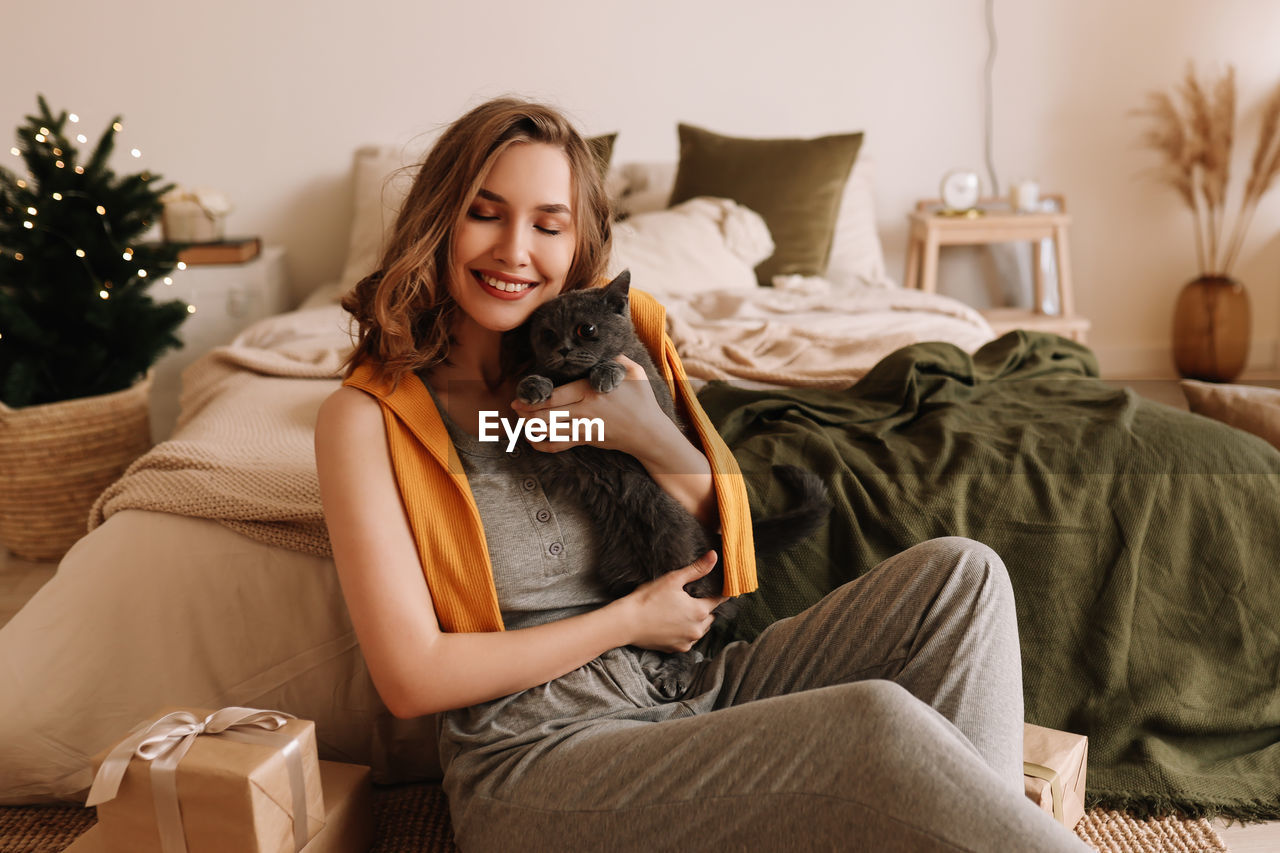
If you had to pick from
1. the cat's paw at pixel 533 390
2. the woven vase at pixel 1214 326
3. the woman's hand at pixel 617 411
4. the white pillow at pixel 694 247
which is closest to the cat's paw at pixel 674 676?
the woman's hand at pixel 617 411

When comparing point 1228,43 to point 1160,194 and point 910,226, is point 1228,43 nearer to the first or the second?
point 1160,194

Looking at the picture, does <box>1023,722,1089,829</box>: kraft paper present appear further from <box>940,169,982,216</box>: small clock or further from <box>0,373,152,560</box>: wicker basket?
<box>940,169,982,216</box>: small clock

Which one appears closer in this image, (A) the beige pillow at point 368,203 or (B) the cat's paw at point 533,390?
(B) the cat's paw at point 533,390

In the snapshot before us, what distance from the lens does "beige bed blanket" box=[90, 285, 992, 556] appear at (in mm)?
1316

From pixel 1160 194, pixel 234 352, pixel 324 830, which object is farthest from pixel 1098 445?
pixel 1160 194

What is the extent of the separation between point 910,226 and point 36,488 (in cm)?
305

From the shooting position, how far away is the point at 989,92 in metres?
3.53

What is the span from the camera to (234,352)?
1.98m

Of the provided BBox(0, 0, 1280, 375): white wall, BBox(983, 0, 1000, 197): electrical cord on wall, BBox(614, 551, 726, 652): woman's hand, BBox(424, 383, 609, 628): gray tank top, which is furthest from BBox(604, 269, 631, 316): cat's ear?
BBox(983, 0, 1000, 197): electrical cord on wall

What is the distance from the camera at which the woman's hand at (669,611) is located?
3.49ft

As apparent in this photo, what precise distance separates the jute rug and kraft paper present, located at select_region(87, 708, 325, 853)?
28cm

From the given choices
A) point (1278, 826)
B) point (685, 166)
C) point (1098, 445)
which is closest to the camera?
point (1278, 826)

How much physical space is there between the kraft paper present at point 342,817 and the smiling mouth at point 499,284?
0.65 metres

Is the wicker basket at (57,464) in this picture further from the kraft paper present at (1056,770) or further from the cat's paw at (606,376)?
the kraft paper present at (1056,770)
